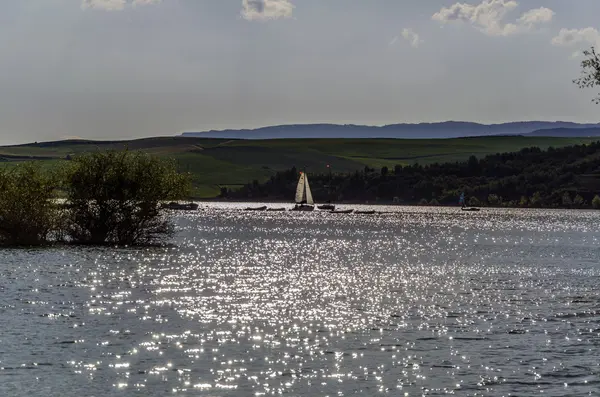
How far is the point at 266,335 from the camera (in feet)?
149

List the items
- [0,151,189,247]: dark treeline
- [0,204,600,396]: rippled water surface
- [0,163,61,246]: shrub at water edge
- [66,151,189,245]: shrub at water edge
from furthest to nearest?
[66,151,189,245]: shrub at water edge < [0,151,189,247]: dark treeline < [0,163,61,246]: shrub at water edge < [0,204,600,396]: rippled water surface

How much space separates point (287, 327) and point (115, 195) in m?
50.6

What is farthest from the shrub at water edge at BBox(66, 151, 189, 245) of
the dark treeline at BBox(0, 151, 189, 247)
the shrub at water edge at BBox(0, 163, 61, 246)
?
the shrub at water edge at BBox(0, 163, 61, 246)

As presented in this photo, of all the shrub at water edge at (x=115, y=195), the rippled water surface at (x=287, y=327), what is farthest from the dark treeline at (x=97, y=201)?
the rippled water surface at (x=287, y=327)

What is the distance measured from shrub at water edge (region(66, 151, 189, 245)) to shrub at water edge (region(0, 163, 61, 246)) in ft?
7.55

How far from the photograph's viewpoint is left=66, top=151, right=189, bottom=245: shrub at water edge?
95.0 meters

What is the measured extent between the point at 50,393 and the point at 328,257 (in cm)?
7483

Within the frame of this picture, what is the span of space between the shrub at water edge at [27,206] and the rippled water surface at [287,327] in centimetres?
348

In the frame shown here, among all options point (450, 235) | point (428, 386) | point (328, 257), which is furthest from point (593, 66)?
point (450, 235)

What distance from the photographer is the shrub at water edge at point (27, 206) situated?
89125mm

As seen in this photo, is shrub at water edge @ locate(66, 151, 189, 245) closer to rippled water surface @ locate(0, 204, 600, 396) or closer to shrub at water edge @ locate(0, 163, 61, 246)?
shrub at water edge @ locate(0, 163, 61, 246)

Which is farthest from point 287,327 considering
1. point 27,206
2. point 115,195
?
point 115,195

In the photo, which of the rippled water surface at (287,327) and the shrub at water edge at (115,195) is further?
the shrub at water edge at (115,195)

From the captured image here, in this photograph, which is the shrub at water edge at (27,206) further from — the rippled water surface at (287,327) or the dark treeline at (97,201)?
the rippled water surface at (287,327)
